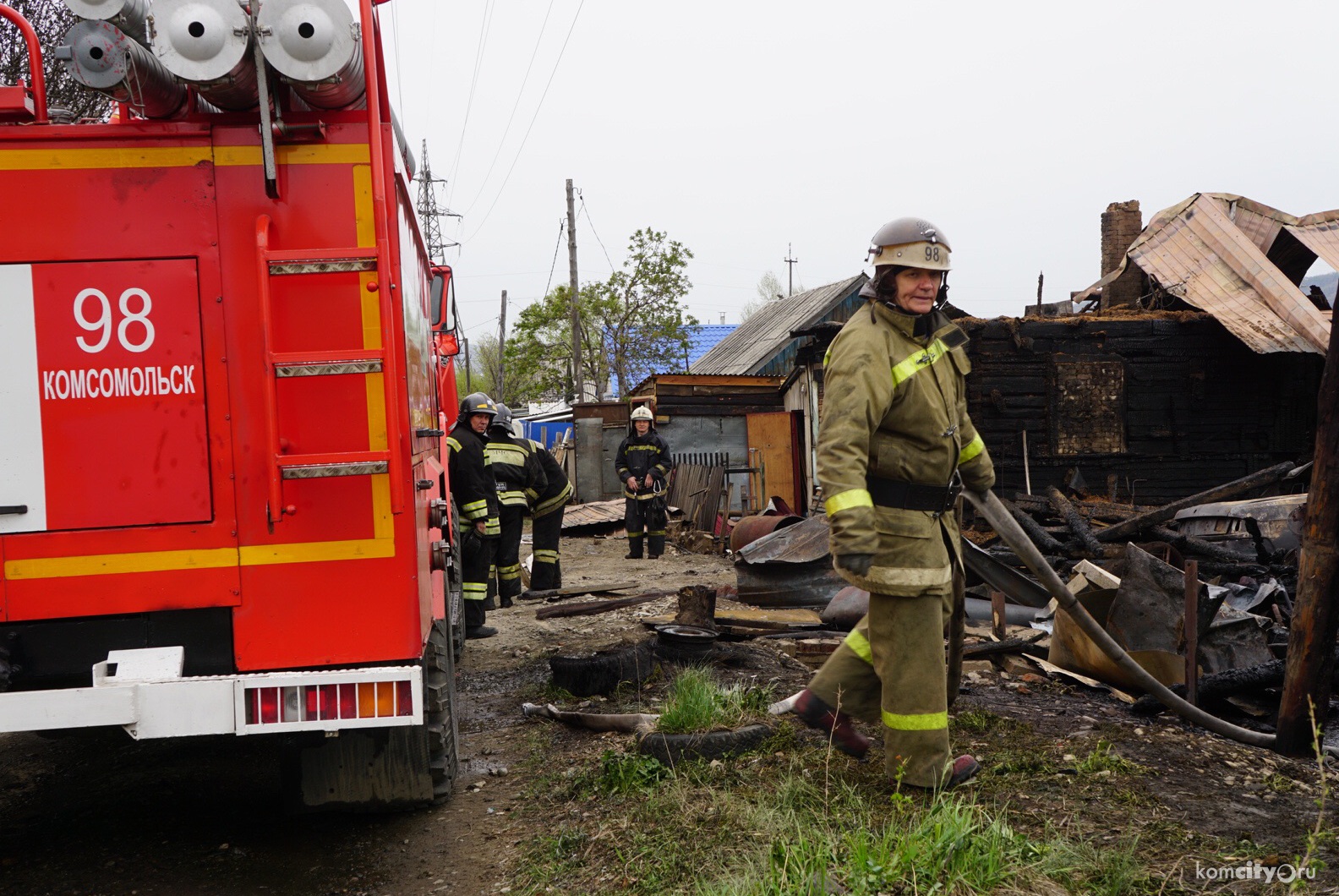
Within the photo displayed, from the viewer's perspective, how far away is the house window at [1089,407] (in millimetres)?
15219

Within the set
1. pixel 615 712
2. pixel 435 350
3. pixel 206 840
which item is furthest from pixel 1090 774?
pixel 435 350

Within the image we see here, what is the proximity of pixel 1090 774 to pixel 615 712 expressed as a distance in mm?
2464

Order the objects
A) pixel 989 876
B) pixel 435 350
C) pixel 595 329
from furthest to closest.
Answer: pixel 595 329 < pixel 435 350 < pixel 989 876

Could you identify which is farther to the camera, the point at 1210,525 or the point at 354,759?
the point at 1210,525

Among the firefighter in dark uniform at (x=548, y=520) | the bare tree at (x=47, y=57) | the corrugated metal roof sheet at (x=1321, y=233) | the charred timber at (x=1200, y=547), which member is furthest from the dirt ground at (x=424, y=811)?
the corrugated metal roof sheet at (x=1321, y=233)

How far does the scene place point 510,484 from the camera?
9219 millimetres

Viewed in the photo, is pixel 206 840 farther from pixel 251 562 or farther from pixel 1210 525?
pixel 1210 525

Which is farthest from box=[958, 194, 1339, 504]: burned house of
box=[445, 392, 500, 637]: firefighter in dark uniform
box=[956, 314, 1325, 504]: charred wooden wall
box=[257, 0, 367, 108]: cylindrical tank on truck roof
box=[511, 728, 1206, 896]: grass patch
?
box=[257, 0, 367, 108]: cylindrical tank on truck roof

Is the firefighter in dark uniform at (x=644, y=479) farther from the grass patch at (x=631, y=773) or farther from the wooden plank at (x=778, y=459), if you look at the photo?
the grass patch at (x=631, y=773)

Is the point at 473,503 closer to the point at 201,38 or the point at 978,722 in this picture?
the point at 978,722

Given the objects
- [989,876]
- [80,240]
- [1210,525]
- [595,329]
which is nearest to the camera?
[989,876]

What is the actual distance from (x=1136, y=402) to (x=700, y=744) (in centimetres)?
1296

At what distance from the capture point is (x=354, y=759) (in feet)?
13.9

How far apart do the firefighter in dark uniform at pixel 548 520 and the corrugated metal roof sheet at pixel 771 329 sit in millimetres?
19471
